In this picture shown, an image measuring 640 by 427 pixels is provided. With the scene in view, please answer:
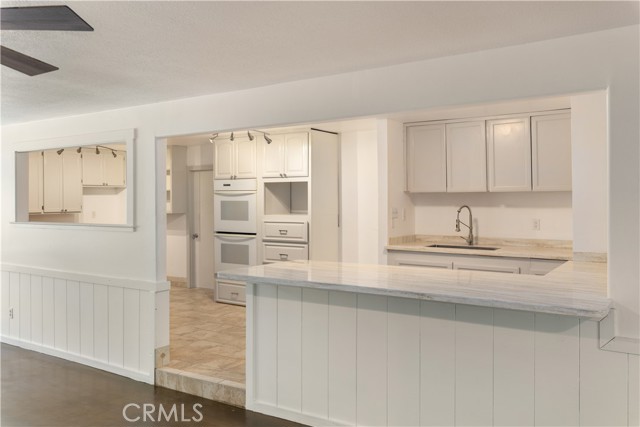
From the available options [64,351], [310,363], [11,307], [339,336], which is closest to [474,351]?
[339,336]

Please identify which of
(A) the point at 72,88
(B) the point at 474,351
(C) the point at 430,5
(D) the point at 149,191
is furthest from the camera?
(D) the point at 149,191

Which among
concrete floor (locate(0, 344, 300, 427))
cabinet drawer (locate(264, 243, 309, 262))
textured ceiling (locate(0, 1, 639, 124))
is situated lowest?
concrete floor (locate(0, 344, 300, 427))

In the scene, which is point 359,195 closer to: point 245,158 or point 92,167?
point 245,158

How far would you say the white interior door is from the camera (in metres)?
7.32

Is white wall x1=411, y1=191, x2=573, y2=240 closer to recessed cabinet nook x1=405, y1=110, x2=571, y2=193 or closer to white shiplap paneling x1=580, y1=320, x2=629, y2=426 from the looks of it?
recessed cabinet nook x1=405, y1=110, x2=571, y2=193

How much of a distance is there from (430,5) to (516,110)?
115 inches

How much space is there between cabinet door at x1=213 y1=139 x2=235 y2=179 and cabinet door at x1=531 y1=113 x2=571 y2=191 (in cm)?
343

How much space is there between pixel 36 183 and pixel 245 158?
9.02 feet

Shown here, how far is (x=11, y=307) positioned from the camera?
5.10 metres

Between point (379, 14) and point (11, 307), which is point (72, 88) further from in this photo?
point (11, 307)

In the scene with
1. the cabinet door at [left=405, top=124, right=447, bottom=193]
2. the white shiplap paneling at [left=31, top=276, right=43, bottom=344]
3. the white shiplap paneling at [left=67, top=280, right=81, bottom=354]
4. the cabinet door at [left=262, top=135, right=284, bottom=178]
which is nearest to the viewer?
the white shiplap paneling at [left=67, top=280, right=81, bottom=354]

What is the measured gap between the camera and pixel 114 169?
7402 mm

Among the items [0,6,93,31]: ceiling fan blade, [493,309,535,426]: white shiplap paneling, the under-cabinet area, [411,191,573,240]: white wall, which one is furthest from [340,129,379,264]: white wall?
[0,6,93,31]: ceiling fan blade

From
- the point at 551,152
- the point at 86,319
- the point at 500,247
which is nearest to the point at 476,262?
the point at 500,247
